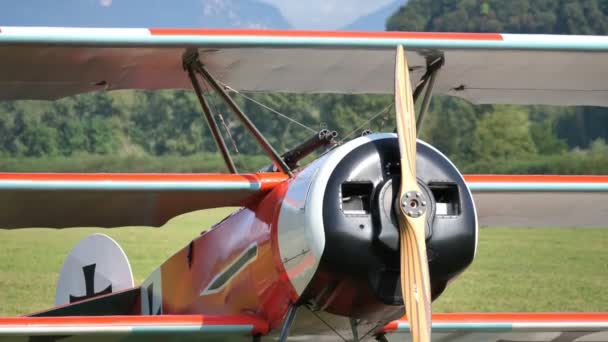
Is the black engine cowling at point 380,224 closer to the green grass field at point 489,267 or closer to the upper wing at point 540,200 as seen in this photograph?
the upper wing at point 540,200

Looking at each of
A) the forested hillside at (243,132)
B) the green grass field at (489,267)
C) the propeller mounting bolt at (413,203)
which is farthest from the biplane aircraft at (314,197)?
the forested hillside at (243,132)

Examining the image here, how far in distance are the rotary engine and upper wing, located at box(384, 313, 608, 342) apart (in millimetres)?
968

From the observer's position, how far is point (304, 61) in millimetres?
6750

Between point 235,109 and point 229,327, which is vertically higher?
point 235,109

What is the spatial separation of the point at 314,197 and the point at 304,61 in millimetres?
1992

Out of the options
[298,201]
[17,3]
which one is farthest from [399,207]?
[17,3]

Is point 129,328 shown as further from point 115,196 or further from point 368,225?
point 368,225

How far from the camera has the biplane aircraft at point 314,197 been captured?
489 centimetres

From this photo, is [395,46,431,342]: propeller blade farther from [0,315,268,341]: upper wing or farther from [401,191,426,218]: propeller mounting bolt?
[0,315,268,341]: upper wing

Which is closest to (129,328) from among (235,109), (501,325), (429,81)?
(235,109)

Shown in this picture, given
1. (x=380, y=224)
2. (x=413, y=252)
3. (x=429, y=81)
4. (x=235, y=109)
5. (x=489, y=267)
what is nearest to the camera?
(x=413, y=252)

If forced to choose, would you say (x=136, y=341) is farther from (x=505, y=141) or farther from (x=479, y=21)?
(x=479, y=21)

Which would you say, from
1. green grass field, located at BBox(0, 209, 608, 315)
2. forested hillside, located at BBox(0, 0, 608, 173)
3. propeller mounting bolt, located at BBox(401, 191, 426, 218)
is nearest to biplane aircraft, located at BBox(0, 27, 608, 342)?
propeller mounting bolt, located at BBox(401, 191, 426, 218)

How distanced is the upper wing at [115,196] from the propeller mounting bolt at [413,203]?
111 cm
